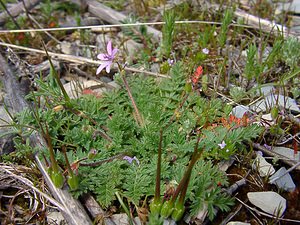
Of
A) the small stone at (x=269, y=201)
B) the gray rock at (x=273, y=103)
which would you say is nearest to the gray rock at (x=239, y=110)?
the gray rock at (x=273, y=103)

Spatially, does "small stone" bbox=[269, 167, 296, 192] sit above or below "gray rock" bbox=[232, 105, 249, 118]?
below

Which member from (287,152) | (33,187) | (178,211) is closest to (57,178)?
(33,187)

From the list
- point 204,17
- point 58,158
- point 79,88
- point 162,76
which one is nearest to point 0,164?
point 58,158

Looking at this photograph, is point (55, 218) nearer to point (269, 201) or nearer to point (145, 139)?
point (145, 139)

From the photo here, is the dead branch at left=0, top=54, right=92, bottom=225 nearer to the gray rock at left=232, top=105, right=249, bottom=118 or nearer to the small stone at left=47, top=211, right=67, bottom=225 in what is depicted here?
the small stone at left=47, top=211, right=67, bottom=225

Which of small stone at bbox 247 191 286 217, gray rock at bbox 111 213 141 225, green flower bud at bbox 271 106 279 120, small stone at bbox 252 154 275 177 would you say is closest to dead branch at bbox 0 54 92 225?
gray rock at bbox 111 213 141 225
